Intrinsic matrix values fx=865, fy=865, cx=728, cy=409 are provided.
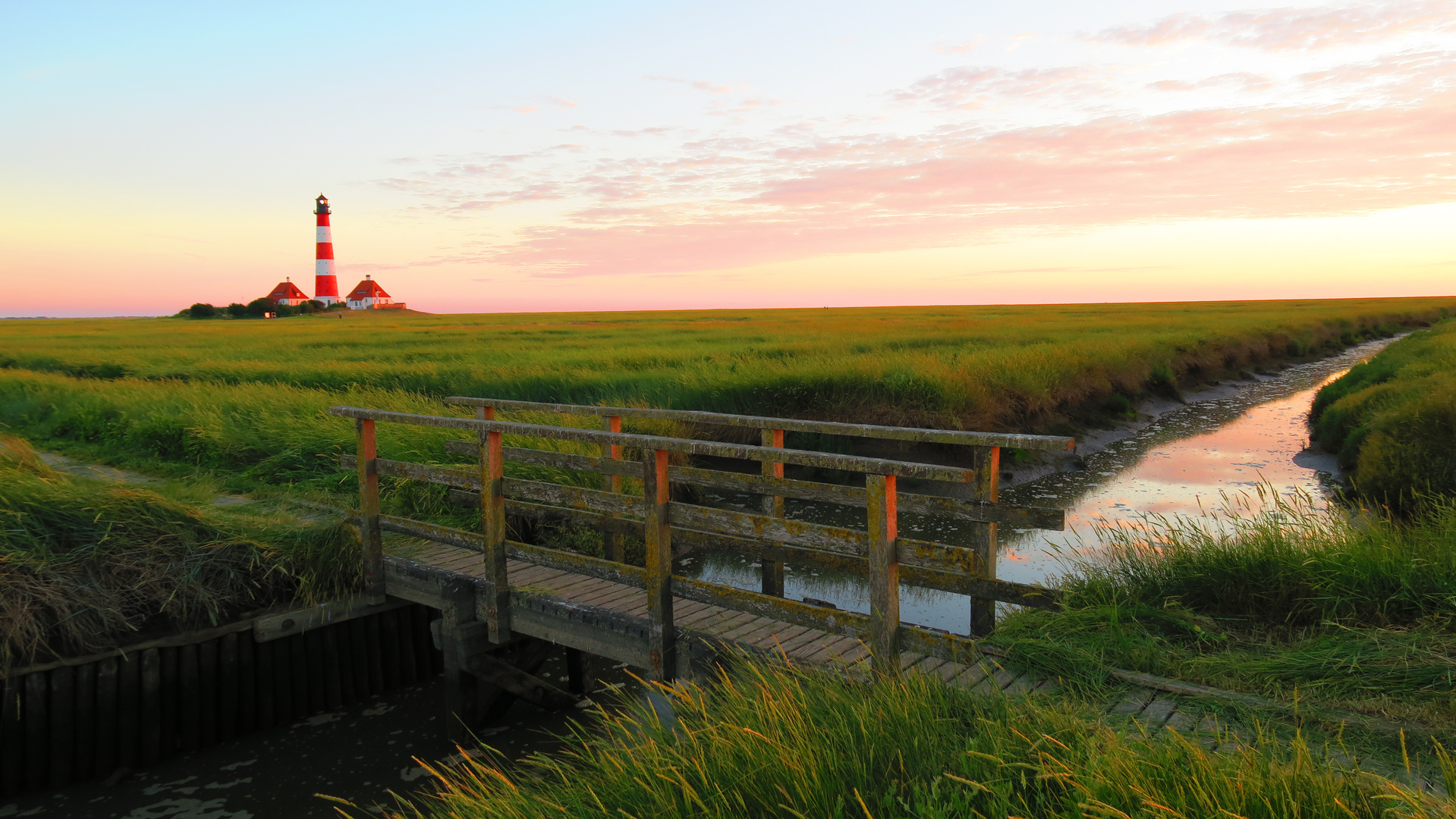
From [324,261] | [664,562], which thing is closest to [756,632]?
[664,562]

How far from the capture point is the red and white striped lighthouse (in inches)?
3334

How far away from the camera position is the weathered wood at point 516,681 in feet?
21.4

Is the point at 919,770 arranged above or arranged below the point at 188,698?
above

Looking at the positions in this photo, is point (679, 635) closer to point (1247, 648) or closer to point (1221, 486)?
point (1247, 648)

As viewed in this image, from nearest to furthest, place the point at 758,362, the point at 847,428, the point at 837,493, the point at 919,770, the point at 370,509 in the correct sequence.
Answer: the point at 919,770
the point at 837,493
the point at 847,428
the point at 370,509
the point at 758,362

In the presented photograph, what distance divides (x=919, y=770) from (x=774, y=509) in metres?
3.62

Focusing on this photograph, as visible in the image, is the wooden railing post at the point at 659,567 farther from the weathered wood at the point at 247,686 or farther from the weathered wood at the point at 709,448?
the weathered wood at the point at 247,686

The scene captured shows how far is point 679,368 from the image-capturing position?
59.7 ft

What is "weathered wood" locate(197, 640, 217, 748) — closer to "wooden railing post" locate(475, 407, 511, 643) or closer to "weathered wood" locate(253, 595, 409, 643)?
"weathered wood" locate(253, 595, 409, 643)

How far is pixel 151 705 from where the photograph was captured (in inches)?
239

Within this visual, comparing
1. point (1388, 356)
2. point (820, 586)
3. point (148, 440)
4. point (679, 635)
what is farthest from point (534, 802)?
point (1388, 356)

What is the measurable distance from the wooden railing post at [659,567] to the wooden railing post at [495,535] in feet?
4.43

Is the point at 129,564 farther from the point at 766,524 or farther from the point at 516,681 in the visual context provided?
the point at 766,524

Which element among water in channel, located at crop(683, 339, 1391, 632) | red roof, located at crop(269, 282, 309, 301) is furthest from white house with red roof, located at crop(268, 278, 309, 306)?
water in channel, located at crop(683, 339, 1391, 632)
